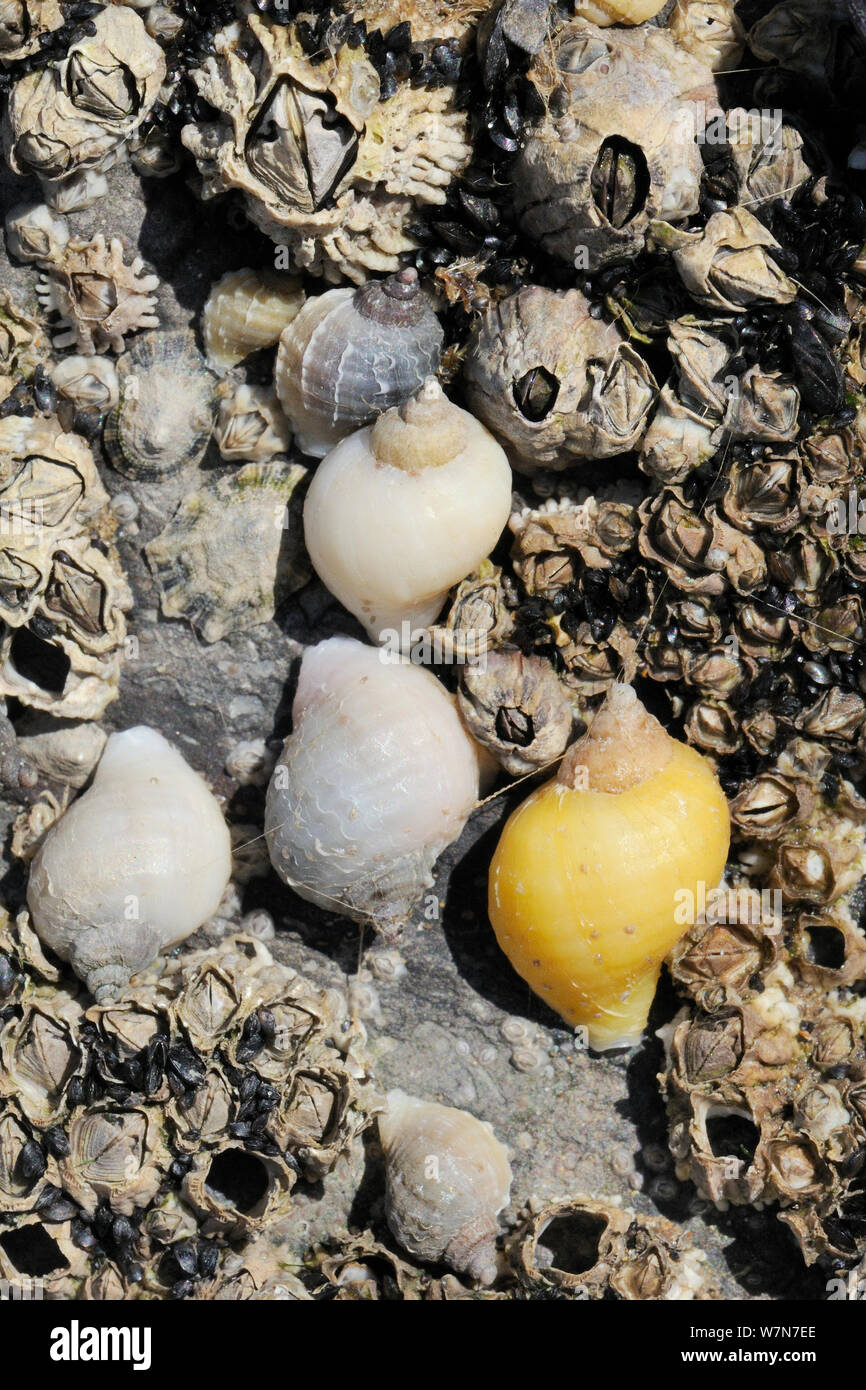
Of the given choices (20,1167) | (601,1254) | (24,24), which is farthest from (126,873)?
(24,24)

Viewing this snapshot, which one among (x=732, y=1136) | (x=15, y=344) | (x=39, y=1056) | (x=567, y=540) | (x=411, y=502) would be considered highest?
(x=15, y=344)

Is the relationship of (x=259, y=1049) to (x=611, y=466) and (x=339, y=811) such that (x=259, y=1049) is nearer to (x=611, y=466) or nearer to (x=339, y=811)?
(x=339, y=811)

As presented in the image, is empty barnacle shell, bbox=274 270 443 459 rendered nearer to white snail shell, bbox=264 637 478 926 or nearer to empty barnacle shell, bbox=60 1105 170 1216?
white snail shell, bbox=264 637 478 926

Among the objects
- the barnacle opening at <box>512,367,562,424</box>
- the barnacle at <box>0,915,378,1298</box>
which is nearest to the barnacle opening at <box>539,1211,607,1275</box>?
the barnacle at <box>0,915,378,1298</box>

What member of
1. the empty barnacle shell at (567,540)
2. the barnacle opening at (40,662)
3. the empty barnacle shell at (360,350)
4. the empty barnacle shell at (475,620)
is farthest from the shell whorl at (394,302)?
the barnacle opening at (40,662)

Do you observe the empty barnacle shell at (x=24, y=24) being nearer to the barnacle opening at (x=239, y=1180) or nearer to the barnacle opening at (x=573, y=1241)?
the barnacle opening at (x=239, y=1180)

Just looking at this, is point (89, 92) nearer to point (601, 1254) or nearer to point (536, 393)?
point (536, 393)
